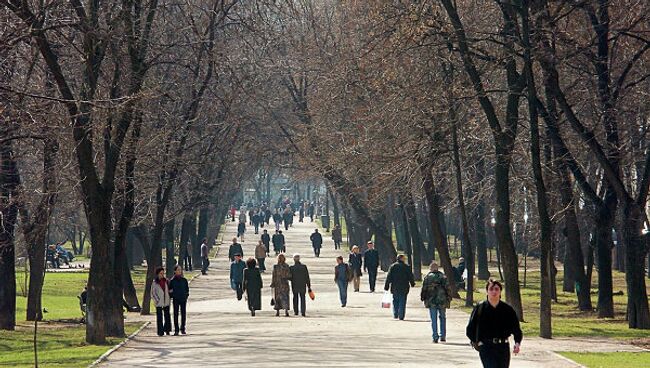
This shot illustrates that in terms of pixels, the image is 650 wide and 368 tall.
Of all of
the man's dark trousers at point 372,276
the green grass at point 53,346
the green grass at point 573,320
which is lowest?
the green grass at point 53,346

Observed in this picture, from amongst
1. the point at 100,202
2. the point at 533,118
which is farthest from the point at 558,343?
the point at 100,202

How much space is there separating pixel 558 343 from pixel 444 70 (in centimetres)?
1072

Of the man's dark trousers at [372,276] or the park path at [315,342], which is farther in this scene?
the man's dark trousers at [372,276]

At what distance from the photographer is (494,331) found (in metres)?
14.4

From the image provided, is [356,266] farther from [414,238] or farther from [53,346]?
[53,346]

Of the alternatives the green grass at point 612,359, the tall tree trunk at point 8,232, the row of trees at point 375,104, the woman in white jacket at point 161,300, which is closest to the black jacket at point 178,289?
the woman in white jacket at point 161,300

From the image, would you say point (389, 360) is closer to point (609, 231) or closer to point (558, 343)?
point (558, 343)

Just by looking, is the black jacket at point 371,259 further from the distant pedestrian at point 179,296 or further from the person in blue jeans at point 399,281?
the distant pedestrian at point 179,296

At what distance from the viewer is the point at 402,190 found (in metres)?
40.5

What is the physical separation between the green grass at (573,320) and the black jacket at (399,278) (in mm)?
2811

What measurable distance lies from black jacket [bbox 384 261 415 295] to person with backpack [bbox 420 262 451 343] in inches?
217

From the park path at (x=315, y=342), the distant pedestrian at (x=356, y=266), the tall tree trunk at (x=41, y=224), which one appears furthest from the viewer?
the distant pedestrian at (x=356, y=266)

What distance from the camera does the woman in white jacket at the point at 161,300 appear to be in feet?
88.6

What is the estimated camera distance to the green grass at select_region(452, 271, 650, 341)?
87.0ft
